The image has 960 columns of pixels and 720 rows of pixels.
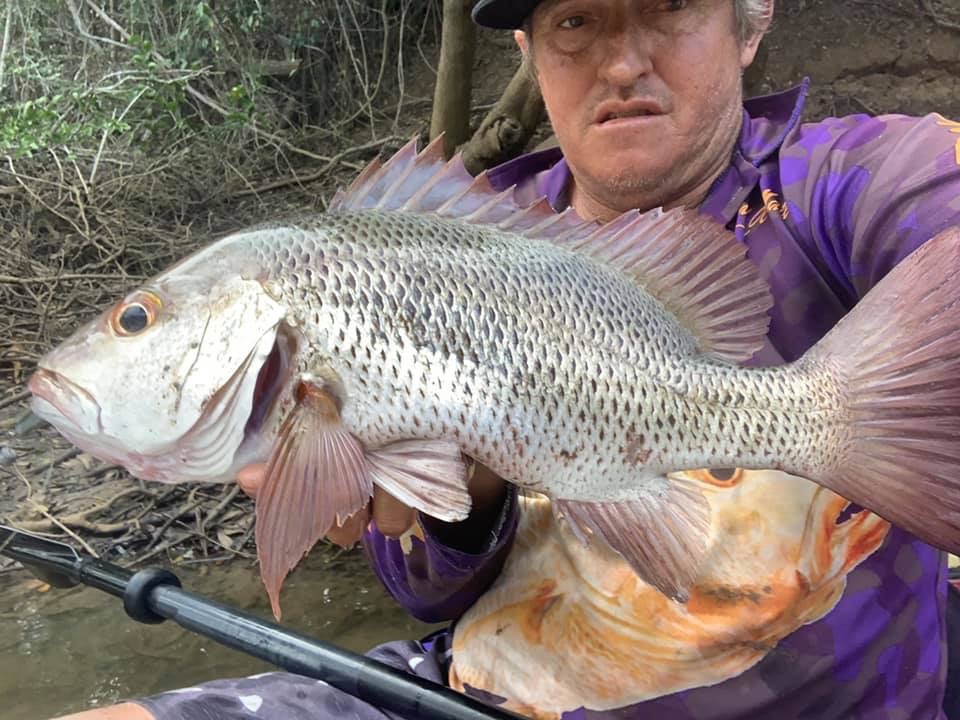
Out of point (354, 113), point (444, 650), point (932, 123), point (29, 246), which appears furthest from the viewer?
point (354, 113)

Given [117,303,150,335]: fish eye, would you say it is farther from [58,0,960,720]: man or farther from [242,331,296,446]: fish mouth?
[58,0,960,720]: man

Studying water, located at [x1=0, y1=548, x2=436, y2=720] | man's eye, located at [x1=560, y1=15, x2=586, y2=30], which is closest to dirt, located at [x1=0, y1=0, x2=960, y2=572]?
water, located at [x1=0, y1=548, x2=436, y2=720]

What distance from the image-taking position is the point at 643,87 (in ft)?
4.31

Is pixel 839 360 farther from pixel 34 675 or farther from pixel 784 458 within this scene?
pixel 34 675

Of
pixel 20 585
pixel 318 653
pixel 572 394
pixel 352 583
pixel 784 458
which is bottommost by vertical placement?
pixel 352 583

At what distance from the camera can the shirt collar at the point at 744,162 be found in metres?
1.36

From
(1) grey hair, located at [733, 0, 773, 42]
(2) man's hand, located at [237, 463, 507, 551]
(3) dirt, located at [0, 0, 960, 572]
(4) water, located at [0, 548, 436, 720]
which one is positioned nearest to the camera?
(2) man's hand, located at [237, 463, 507, 551]

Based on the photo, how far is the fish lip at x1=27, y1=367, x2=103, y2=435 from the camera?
982mm

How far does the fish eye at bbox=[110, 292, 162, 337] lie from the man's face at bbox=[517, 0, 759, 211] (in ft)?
2.45

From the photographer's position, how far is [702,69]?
1.33 meters

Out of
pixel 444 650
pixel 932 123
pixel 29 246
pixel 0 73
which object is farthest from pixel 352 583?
pixel 0 73

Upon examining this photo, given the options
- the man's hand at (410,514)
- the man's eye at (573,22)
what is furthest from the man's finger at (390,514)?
the man's eye at (573,22)

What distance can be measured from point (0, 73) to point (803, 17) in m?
5.82

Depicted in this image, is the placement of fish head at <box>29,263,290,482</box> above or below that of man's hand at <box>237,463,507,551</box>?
above
